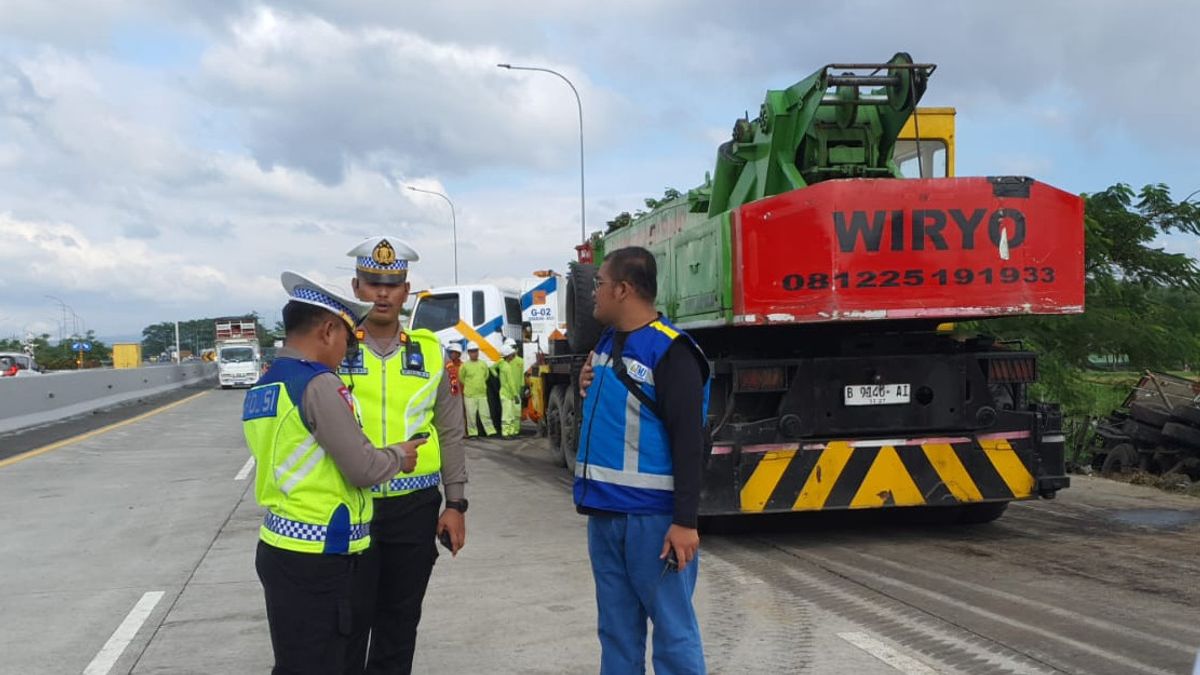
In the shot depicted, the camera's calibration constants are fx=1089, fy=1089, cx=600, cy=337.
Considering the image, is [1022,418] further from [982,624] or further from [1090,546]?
[982,624]

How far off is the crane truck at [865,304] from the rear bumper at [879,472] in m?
0.01

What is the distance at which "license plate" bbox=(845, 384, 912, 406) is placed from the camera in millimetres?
7848

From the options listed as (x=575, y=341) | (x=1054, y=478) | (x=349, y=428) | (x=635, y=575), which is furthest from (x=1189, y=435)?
(x=349, y=428)

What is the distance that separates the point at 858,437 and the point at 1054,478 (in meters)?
1.48

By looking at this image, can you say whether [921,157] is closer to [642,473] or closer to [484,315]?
[642,473]

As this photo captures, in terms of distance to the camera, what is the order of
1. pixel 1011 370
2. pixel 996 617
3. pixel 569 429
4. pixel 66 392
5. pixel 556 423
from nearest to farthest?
pixel 996 617 → pixel 1011 370 → pixel 569 429 → pixel 556 423 → pixel 66 392

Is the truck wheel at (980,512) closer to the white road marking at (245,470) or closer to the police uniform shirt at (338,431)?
the police uniform shirt at (338,431)

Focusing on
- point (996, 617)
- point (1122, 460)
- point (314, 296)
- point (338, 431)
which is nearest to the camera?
point (338, 431)

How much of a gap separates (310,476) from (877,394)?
5478 millimetres

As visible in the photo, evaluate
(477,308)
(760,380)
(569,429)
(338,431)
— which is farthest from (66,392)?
(338,431)

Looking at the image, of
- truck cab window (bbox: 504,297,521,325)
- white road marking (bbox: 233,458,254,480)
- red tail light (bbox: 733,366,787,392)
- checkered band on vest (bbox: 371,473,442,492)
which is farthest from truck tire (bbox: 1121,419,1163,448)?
truck cab window (bbox: 504,297,521,325)

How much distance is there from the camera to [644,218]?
11.3m

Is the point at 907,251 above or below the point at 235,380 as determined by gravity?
above

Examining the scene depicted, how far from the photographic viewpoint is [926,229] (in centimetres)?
716
